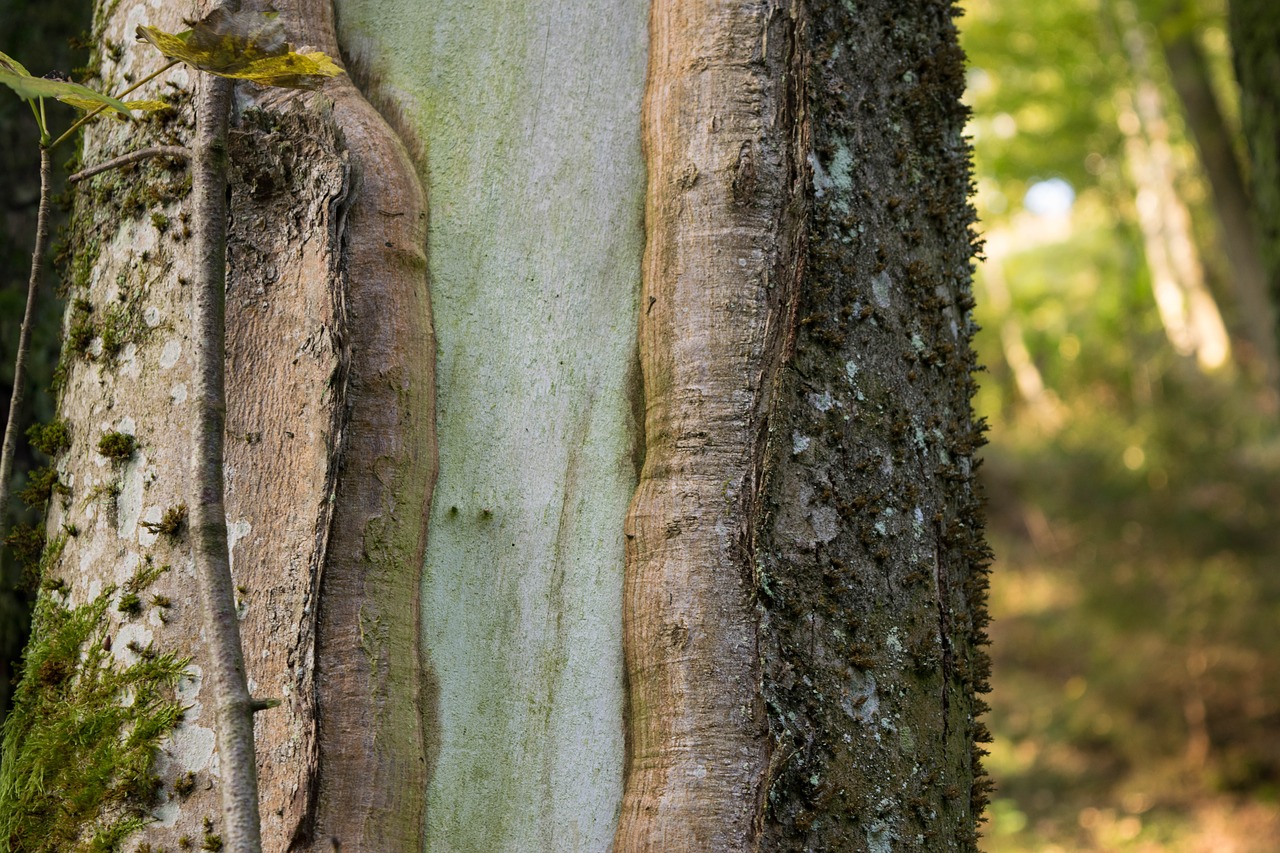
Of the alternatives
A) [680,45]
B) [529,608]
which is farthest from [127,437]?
[680,45]

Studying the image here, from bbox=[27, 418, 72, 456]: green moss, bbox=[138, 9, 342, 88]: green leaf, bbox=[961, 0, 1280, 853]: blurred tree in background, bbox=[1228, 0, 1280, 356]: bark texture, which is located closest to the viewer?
bbox=[138, 9, 342, 88]: green leaf

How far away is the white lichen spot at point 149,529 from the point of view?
3.46 ft

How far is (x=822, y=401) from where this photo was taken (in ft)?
3.69

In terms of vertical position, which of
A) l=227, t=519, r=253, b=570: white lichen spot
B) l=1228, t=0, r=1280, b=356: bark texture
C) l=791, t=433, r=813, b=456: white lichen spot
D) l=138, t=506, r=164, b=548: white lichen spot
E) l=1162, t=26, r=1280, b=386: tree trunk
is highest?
l=1162, t=26, r=1280, b=386: tree trunk

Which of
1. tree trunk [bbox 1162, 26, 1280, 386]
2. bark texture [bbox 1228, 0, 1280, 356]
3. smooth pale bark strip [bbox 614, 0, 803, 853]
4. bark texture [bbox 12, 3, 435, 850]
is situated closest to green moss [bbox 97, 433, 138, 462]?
bark texture [bbox 12, 3, 435, 850]

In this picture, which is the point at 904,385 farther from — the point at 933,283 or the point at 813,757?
the point at 813,757

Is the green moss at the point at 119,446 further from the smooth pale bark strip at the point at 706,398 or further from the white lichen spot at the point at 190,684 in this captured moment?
the smooth pale bark strip at the point at 706,398

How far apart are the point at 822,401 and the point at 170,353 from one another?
0.77 metres

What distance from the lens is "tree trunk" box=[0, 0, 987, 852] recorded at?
1.01 m

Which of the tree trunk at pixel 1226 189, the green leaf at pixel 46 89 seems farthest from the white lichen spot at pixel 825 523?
the tree trunk at pixel 1226 189

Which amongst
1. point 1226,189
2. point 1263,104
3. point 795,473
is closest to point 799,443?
point 795,473

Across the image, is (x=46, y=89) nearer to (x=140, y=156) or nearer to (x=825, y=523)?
(x=140, y=156)

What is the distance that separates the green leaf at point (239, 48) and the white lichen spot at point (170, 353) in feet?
1.00

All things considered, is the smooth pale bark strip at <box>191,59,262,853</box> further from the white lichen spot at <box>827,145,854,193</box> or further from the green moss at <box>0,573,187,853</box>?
the white lichen spot at <box>827,145,854,193</box>
